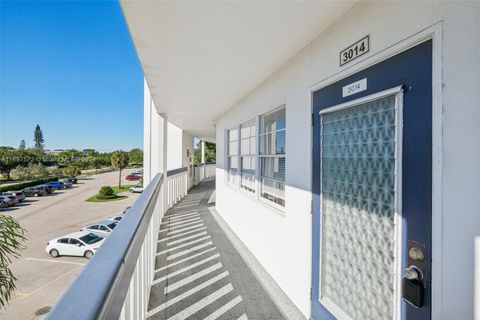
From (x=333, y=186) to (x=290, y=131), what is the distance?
862 mm

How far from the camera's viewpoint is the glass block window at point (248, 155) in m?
4.16

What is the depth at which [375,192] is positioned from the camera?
5.23 ft

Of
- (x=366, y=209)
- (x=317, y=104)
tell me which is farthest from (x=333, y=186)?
(x=317, y=104)

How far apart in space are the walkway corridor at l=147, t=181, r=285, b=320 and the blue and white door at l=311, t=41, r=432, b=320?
2.59ft

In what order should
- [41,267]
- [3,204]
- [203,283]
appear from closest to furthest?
[203,283] → [41,267] → [3,204]

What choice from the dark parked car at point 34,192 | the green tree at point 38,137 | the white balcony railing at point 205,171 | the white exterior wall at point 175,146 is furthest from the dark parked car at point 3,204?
the green tree at point 38,137

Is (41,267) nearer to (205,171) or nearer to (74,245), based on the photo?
(74,245)

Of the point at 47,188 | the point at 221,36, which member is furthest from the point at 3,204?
the point at 221,36

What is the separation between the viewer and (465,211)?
105 cm

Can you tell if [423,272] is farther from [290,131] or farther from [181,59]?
[181,59]

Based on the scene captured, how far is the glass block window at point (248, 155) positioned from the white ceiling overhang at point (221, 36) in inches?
37.1

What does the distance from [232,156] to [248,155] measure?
1.15m

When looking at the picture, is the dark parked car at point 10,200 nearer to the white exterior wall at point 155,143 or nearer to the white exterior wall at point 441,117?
the white exterior wall at point 155,143

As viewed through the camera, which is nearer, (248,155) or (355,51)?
(355,51)
